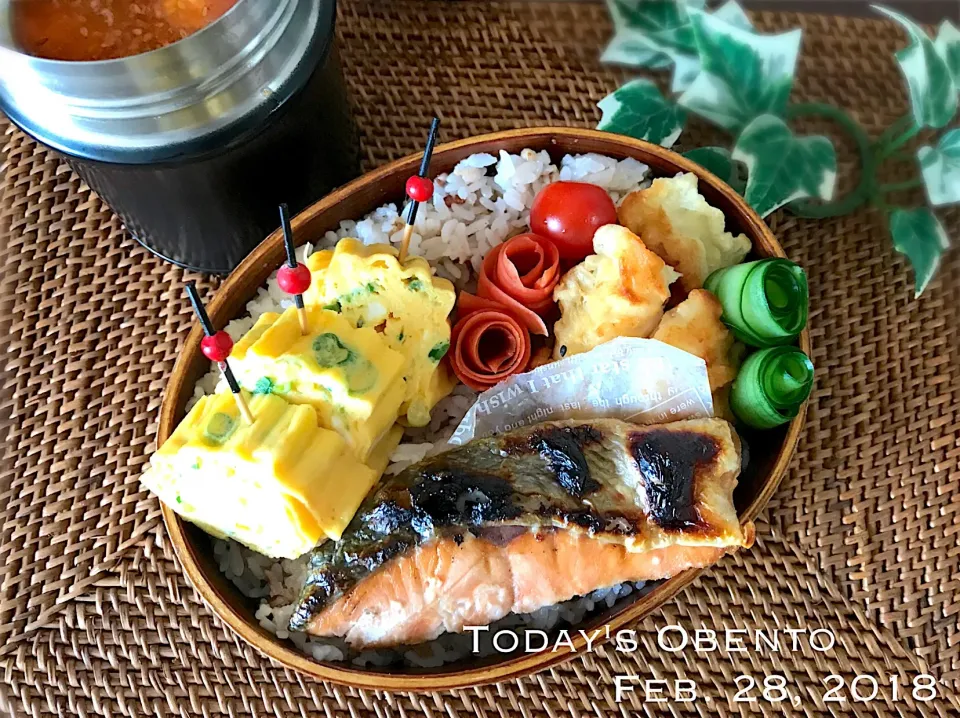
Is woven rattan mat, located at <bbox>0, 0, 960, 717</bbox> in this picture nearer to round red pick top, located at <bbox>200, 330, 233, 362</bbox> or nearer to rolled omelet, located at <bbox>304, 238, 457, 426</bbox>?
rolled omelet, located at <bbox>304, 238, 457, 426</bbox>

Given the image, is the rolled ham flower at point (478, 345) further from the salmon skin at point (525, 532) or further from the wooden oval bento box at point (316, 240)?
the wooden oval bento box at point (316, 240)

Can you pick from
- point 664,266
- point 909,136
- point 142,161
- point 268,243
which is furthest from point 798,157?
point 142,161

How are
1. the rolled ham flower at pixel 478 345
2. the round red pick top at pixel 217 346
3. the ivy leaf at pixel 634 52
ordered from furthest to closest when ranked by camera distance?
the ivy leaf at pixel 634 52 → the rolled ham flower at pixel 478 345 → the round red pick top at pixel 217 346

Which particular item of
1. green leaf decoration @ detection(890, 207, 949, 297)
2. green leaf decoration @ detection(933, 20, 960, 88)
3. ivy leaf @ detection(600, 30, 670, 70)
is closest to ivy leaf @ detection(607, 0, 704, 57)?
ivy leaf @ detection(600, 30, 670, 70)

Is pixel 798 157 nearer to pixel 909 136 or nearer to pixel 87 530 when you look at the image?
pixel 909 136

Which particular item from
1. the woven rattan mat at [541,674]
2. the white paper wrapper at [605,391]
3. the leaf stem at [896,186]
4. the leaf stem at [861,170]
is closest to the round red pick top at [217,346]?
the white paper wrapper at [605,391]

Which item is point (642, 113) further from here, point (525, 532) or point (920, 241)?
point (525, 532)
